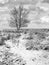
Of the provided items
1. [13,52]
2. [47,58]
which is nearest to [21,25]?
[13,52]

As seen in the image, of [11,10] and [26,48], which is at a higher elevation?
[11,10]

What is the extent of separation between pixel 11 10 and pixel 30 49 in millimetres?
22088

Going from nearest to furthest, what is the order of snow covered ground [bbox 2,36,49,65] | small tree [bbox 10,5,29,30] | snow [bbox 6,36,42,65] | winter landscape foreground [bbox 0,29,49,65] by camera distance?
snow covered ground [bbox 2,36,49,65]
winter landscape foreground [bbox 0,29,49,65]
snow [bbox 6,36,42,65]
small tree [bbox 10,5,29,30]

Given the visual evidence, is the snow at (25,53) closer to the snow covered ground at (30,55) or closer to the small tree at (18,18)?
the snow covered ground at (30,55)

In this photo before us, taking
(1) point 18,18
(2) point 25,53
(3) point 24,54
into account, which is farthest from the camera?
(1) point 18,18

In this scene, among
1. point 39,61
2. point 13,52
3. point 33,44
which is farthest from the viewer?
point 33,44

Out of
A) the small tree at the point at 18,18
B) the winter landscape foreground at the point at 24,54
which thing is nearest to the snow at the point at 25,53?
the winter landscape foreground at the point at 24,54

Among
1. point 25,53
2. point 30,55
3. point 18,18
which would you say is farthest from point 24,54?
point 18,18

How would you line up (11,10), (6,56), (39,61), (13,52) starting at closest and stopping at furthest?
(39,61) → (6,56) → (13,52) → (11,10)

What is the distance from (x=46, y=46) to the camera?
29.2 metres

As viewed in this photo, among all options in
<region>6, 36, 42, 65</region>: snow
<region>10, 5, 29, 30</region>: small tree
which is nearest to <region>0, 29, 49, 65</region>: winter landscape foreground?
<region>6, 36, 42, 65</region>: snow

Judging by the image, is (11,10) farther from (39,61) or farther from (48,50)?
(39,61)

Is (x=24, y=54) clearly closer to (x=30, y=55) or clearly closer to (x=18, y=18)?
(x=30, y=55)

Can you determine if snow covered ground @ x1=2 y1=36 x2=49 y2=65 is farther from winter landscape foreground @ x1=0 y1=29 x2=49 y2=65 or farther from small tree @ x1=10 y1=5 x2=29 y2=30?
small tree @ x1=10 y1=5 x2=29 y2=30
